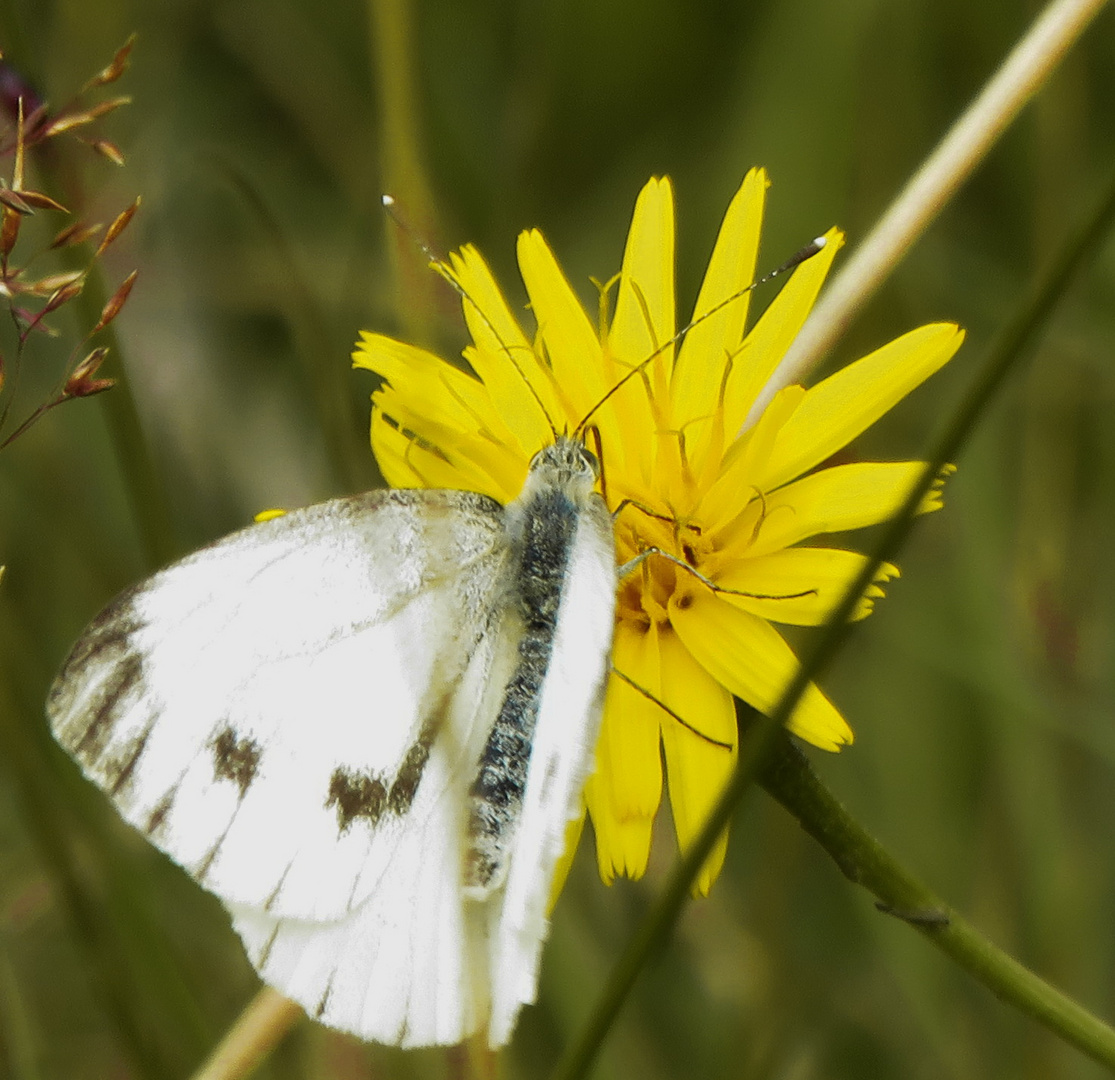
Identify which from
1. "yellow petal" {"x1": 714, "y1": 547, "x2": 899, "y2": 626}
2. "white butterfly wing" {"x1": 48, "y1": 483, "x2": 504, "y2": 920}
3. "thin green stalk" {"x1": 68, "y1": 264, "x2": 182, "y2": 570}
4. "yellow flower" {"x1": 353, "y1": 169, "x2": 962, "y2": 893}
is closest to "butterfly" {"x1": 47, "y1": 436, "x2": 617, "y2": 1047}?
"white butterfly wing" {"x1": 48, "y1": 483, "x2": 504, "y2": 920}

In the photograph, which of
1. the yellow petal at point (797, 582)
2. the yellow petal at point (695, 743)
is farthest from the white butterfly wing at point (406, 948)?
the yellow petal at point (797, 582)

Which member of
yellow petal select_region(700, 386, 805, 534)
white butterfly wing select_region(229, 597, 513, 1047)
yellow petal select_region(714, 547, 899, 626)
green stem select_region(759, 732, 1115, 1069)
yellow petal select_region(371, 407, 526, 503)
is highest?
yellow petal select_region(371, 407, 526, 503)

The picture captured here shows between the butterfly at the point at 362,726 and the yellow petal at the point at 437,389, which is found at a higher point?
the yellow petal at the point at 437,389

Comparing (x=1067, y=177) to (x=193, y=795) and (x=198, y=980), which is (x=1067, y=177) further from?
(x=198, y=980)

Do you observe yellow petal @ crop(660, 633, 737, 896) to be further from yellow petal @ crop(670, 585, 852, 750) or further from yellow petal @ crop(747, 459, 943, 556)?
yellow petal @ crop(747, 459, 943, 556)

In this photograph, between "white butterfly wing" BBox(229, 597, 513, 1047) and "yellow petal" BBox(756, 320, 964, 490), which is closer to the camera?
"white butterfly wing" BBox(229, 597, 513, 1047)

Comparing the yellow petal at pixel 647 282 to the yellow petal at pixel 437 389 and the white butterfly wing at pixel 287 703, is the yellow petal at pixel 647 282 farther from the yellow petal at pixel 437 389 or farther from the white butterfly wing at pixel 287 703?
the white butterfly wing at pixel 287 703
